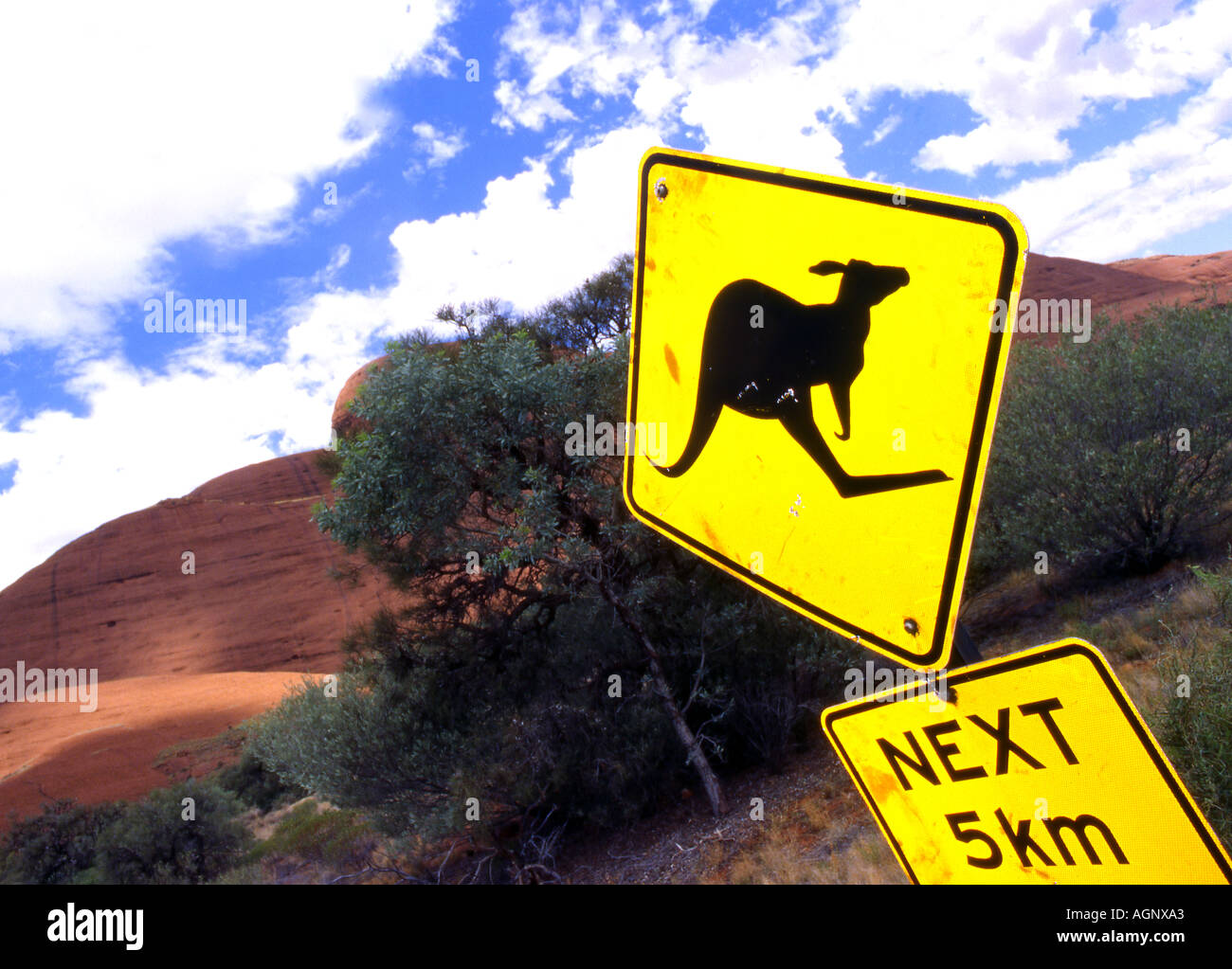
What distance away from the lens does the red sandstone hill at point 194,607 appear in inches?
1228

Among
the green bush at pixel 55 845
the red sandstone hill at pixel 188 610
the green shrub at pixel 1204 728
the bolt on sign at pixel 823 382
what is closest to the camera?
the bolt on sign at pixel 823 382

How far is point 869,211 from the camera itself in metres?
1.11

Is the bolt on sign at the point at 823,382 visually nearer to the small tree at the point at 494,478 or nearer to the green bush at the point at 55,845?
the small tree at the point at 494,478

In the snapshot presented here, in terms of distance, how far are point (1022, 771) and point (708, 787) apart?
9535 mm

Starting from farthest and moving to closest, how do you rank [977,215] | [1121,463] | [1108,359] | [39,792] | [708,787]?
[39,792] → [1108,359] → [1121,463] → [708,787] → [977,215]

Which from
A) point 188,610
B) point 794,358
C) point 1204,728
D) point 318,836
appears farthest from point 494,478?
point 188,610

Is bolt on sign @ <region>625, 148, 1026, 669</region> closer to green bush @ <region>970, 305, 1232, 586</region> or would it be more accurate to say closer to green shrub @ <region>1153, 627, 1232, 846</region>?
green shrub @ <region>1153, 627, 1232, 846</region>

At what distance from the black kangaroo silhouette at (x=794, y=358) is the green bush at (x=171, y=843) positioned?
17.1m

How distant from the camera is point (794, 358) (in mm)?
1168

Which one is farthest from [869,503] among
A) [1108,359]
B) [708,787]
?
[1108,359]

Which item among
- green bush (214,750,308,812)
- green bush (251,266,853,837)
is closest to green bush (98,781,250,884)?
green bush (214,750,308,812)

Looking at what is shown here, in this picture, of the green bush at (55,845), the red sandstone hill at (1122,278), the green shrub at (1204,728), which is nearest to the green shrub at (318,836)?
the green bush at (55,845)

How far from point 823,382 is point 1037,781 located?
2.42ft
